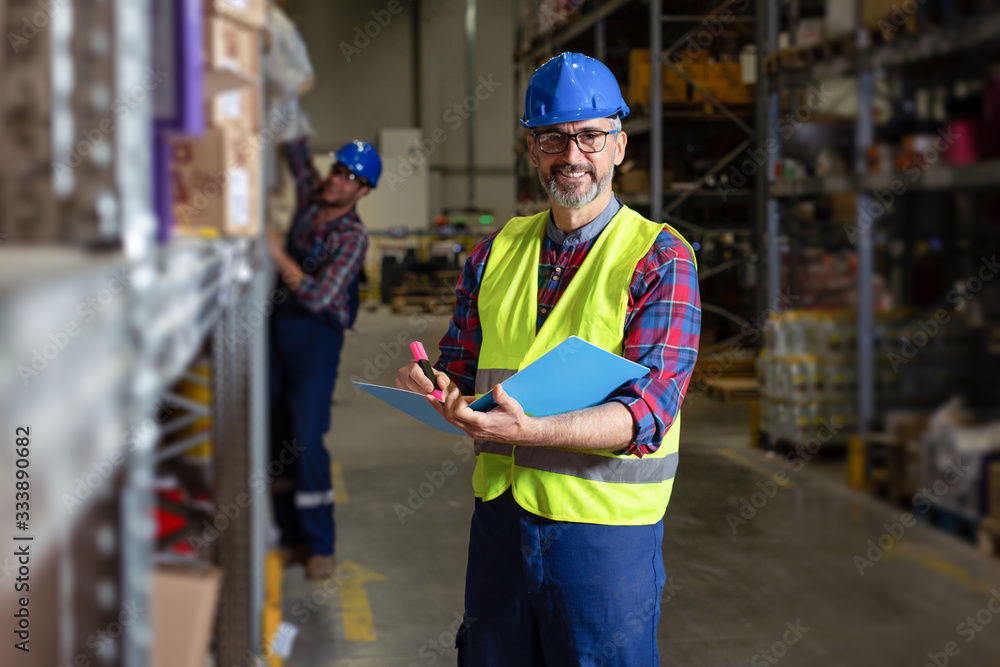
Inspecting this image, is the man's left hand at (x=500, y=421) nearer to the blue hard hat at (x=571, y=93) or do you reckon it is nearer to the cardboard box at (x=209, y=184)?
the blue hard hat at (x=571, y=93)

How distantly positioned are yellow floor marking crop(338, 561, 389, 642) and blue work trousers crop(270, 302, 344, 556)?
35 cm

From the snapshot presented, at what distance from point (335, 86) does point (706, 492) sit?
20.9 m

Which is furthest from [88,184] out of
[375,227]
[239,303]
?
[375,227]

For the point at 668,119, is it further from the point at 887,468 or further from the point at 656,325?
the point at 656,325

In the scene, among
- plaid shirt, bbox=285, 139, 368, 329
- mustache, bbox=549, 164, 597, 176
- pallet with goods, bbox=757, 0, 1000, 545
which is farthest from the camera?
pallet with goods, bbox=757, 0, 1000, 545

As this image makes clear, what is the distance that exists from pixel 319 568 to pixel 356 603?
35 cm

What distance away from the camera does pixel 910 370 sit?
6.88 m

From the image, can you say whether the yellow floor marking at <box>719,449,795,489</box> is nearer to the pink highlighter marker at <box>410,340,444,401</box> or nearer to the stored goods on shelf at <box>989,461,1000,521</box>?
the stored goods on shelf at <box>989,461,1000,521</box>

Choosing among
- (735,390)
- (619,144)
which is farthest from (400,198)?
(619,144)

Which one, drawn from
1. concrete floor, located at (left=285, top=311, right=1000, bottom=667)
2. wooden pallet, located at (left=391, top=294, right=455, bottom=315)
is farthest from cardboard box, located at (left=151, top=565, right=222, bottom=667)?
wooden pallet, located at (left=391, top=294, right=455, bottom=315)

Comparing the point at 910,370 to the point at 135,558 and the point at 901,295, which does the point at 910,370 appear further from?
the point at 135,558

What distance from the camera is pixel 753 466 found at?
7.23 meters

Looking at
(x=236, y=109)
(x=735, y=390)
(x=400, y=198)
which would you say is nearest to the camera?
(x=236, y=109)

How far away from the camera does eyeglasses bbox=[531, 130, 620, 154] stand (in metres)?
2.20
